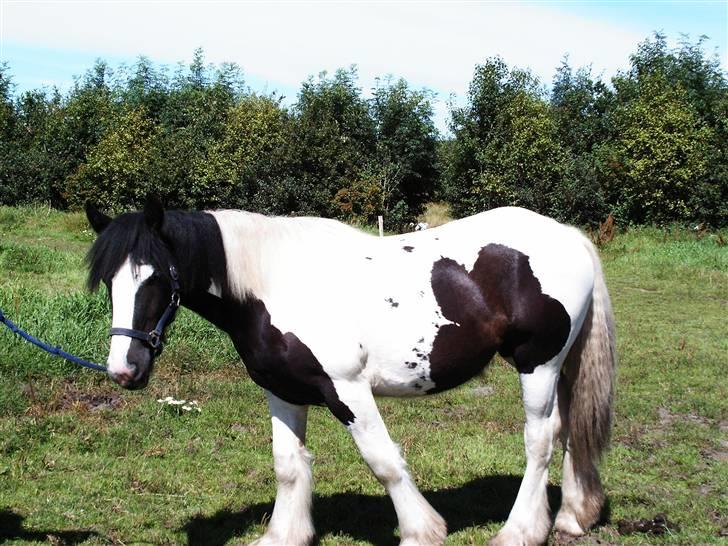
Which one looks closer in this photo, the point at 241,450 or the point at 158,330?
the point at 158,330

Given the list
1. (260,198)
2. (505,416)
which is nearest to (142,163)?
(260,198)

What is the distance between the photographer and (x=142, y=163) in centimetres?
2727

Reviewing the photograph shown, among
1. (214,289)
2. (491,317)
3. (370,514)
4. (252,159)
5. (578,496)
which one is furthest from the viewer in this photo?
(252,159)

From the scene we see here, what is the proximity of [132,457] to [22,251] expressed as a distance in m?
8.37

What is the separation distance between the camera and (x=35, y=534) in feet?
13.3

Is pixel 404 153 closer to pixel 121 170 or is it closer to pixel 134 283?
pixel 121 170

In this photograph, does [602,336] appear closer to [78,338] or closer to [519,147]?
[78,338]

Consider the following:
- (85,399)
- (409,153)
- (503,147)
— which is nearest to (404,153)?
(409,153)

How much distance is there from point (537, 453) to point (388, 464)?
0.88m

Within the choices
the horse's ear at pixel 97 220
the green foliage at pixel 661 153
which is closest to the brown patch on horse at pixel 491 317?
the horse's ear at pixel 97 220

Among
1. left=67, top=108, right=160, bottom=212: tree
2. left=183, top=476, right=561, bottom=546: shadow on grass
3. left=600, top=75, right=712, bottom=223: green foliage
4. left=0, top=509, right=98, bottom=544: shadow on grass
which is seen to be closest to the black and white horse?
left=183, top=476, right=561, bottom=546: shadow on grass

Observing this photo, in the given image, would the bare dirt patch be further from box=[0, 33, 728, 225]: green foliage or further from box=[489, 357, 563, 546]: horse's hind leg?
box=[0, 33, 728, 225]: green foliage

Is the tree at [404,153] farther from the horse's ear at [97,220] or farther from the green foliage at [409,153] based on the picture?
the horse's ear at [97,220]

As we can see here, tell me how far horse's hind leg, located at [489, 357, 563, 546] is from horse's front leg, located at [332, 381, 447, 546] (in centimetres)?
44
